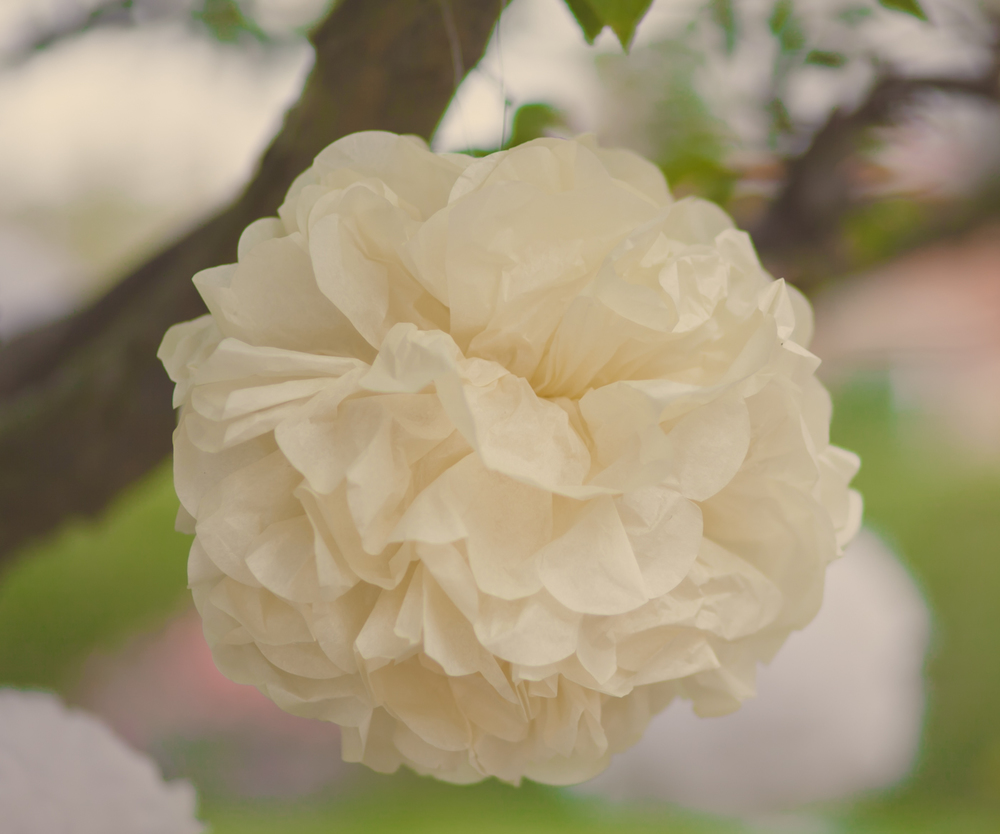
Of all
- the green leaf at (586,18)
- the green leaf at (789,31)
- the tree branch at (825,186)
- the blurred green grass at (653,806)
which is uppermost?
the green leaf at (586,18)

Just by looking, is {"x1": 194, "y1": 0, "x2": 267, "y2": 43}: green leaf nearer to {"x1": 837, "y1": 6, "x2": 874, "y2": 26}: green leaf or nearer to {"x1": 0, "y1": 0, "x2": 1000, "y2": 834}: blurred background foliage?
{"x1": 0, "y1": 0, "x2": 1000, "y2": 834}: blurred background foliage

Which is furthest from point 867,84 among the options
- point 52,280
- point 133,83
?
point 52,280

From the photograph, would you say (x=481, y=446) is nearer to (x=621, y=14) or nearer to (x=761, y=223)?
(x=621, y=14)

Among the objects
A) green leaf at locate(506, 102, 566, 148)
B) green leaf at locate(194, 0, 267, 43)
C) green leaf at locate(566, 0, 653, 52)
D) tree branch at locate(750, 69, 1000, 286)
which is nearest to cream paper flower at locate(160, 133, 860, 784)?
green leaf at locate(566, 0, 653, 52)

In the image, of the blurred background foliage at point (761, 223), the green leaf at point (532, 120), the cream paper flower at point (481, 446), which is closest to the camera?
the cream paper flower at point (481, 446)

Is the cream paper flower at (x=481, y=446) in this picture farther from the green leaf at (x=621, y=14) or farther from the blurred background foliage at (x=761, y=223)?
the blurred background foliage at (x=761, y=223)

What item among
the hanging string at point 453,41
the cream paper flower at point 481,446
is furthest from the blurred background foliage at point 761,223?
the cream paper flower at point 481,446
